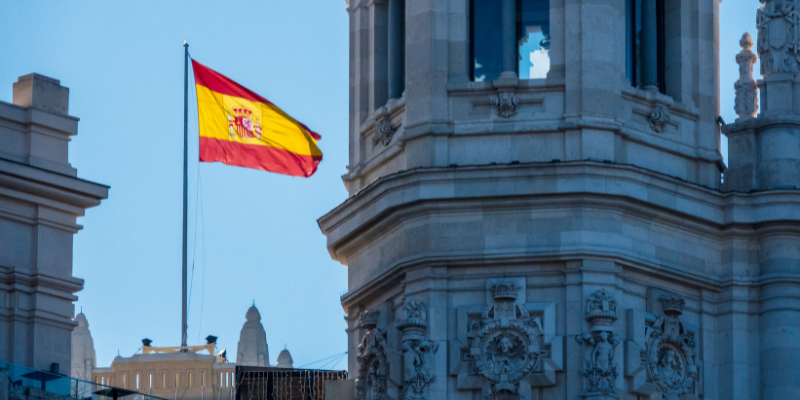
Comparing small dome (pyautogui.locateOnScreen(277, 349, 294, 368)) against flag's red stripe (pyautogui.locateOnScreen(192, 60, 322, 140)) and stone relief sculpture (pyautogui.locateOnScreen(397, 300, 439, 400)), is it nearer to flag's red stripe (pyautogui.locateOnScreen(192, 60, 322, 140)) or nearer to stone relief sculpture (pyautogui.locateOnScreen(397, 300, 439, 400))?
flag's red stripe (pyautogui.locateOnScreen(192, 60, 322, 140))

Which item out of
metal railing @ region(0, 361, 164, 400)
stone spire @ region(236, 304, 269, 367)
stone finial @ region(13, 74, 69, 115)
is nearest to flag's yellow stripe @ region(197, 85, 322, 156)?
stone finial @ region(13, 74, 69, 115)

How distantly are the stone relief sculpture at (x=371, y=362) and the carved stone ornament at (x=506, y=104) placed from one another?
18.3ft

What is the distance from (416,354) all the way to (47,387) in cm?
1122

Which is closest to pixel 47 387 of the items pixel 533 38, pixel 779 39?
pixel 533 38

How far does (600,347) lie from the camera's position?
58.8 metres

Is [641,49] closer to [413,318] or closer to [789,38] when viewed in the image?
[789,38]

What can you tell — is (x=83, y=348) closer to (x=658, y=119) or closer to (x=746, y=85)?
(x=658, y=119)

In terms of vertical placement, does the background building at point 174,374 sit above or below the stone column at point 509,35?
below

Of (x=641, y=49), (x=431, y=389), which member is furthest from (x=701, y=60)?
(x=431, y=389)

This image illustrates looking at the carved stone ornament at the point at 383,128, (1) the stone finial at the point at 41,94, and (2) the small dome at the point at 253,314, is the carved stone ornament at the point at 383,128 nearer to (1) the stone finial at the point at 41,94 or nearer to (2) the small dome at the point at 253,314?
(1) the stone finial at the point at 41,94

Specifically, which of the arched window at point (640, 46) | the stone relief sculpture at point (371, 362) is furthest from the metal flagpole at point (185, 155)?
the arched window at point (640, 46)

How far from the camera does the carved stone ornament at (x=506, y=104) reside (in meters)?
61.6

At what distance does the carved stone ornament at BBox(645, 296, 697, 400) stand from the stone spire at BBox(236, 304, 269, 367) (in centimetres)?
2818

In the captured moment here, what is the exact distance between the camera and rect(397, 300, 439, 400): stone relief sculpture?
59375 mm
